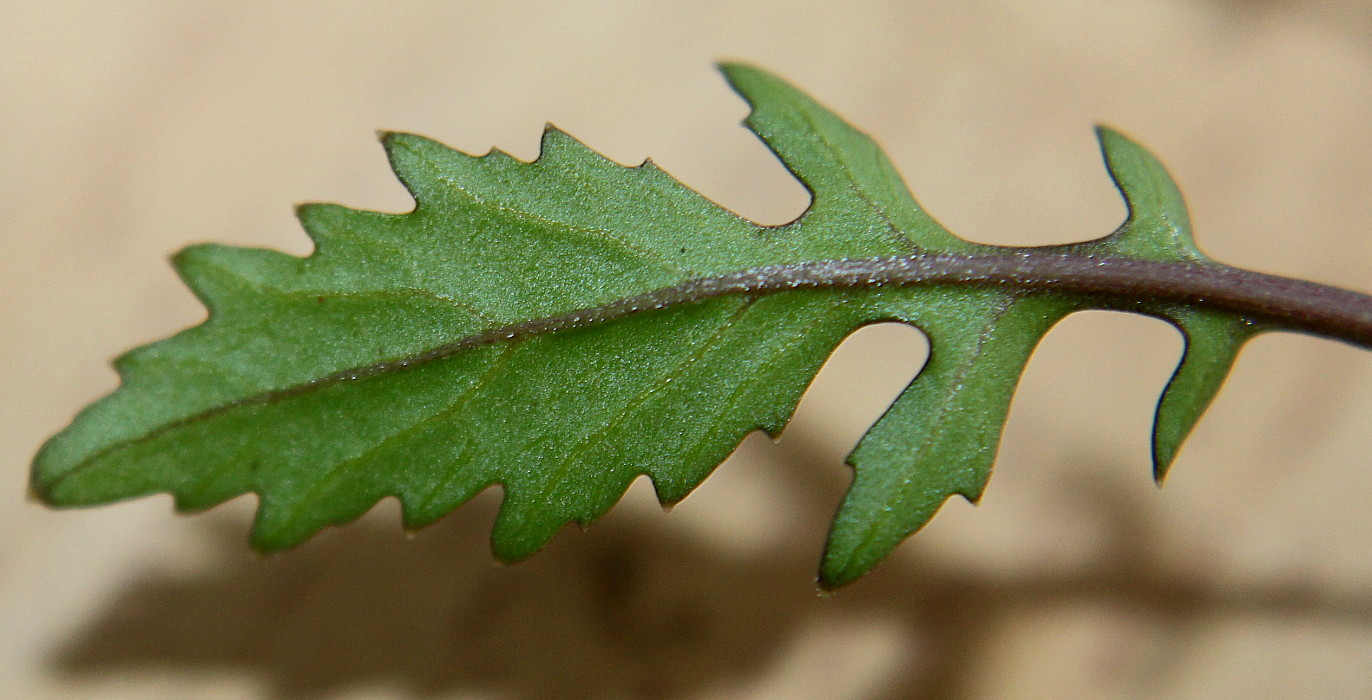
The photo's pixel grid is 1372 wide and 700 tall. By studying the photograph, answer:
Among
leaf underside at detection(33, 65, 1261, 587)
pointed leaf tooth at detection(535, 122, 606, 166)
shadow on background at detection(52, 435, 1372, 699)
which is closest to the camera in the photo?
leaf underside at detection(33, 65, 1261, 587)

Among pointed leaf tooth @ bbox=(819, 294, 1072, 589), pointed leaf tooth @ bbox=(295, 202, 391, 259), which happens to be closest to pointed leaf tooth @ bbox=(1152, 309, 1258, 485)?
pointed leaf tooth @ bbox=(819, 294, 1072, 589)

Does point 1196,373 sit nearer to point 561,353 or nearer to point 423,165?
point 561,353

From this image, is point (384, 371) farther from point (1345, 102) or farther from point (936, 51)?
point (1345, 102)

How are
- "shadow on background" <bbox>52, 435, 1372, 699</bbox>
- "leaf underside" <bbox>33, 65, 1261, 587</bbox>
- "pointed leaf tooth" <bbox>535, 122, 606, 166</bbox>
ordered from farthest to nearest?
"shadow on background" <bbox>52, 435, 1372, 699</bbox>
"pointed leaf tooth" <bbox>535, 122, 606, 166</bbox>
"leaf underside" <bbox>33, 65, 1261, 587</bbox>

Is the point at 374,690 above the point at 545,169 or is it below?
below

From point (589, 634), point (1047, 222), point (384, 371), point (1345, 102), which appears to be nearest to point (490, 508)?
point (589, 634)

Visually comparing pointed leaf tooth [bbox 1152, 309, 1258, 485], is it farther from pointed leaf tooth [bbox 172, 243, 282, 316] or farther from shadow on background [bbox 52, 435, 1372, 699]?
pointed leaf tooth [bbox 172, 243, 282, 316]

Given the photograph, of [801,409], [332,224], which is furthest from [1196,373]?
[332,224]
